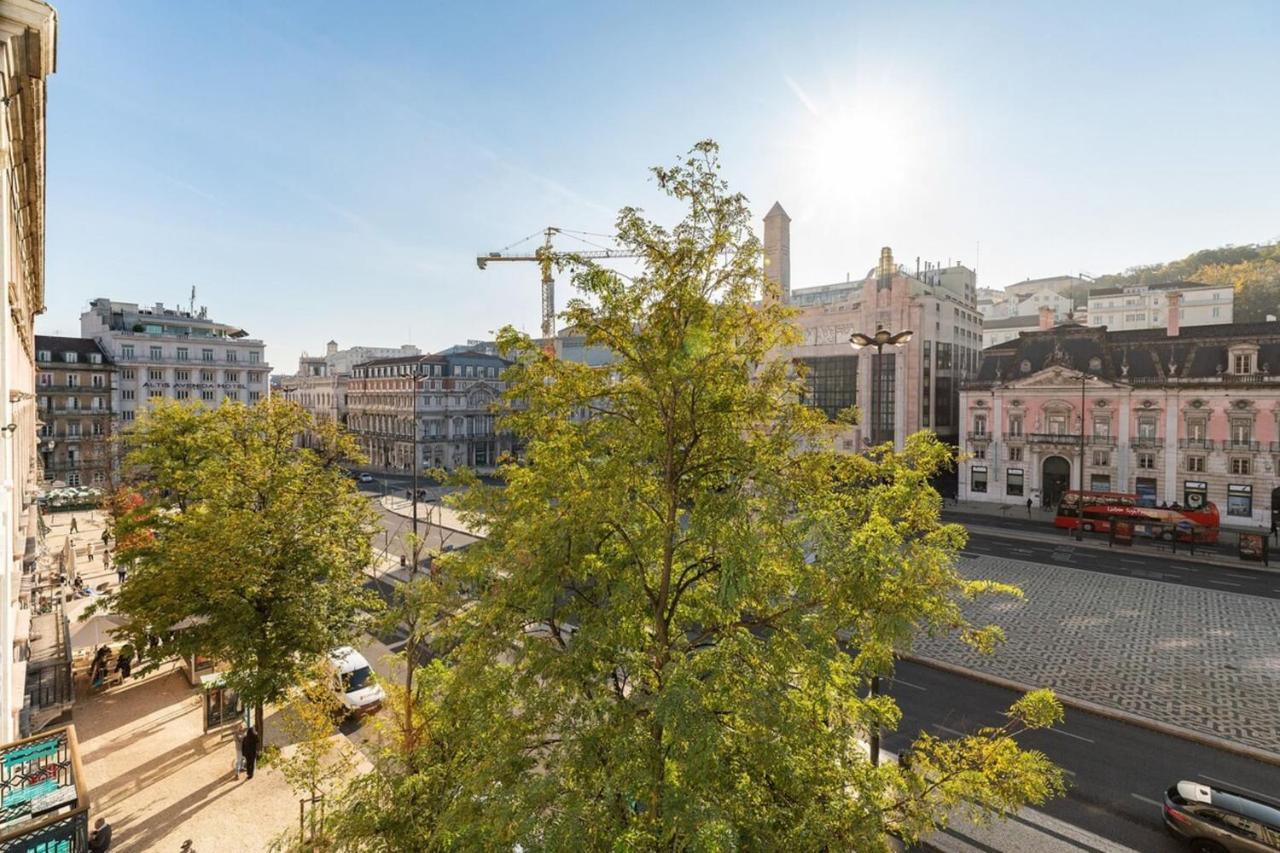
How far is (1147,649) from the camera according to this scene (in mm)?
22953

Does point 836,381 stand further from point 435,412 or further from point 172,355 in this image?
point 172,355

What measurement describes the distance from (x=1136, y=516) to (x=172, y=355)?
3677 inches

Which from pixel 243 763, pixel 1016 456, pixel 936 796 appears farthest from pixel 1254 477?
pixel 243 763

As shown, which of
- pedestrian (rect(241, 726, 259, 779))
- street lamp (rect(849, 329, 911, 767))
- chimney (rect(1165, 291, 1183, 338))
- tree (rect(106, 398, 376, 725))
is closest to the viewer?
street lamp (rect(849, 329, 911, 767))

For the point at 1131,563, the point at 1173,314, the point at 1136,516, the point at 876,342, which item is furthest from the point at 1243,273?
the point at 876,342

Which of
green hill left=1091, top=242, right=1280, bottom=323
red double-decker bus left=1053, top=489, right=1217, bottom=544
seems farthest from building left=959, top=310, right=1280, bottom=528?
green hill left=1091, top=242, right=1280, bottom=323

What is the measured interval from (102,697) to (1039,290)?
13773 centimetres

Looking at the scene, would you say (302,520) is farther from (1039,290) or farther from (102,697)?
(1039,290)

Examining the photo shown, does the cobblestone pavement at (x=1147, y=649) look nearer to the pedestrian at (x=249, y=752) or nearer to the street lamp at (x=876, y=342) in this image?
the street lamp at (x=876, y=342)

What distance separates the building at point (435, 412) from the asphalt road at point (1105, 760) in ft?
209

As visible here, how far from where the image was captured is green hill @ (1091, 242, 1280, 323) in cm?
7506

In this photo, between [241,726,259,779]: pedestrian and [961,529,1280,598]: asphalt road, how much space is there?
36750 millimetres

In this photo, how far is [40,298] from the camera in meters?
28.5

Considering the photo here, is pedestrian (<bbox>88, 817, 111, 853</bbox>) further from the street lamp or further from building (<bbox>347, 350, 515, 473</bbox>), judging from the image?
building (<bbox>347, 350, 515, 473</bbox>)
